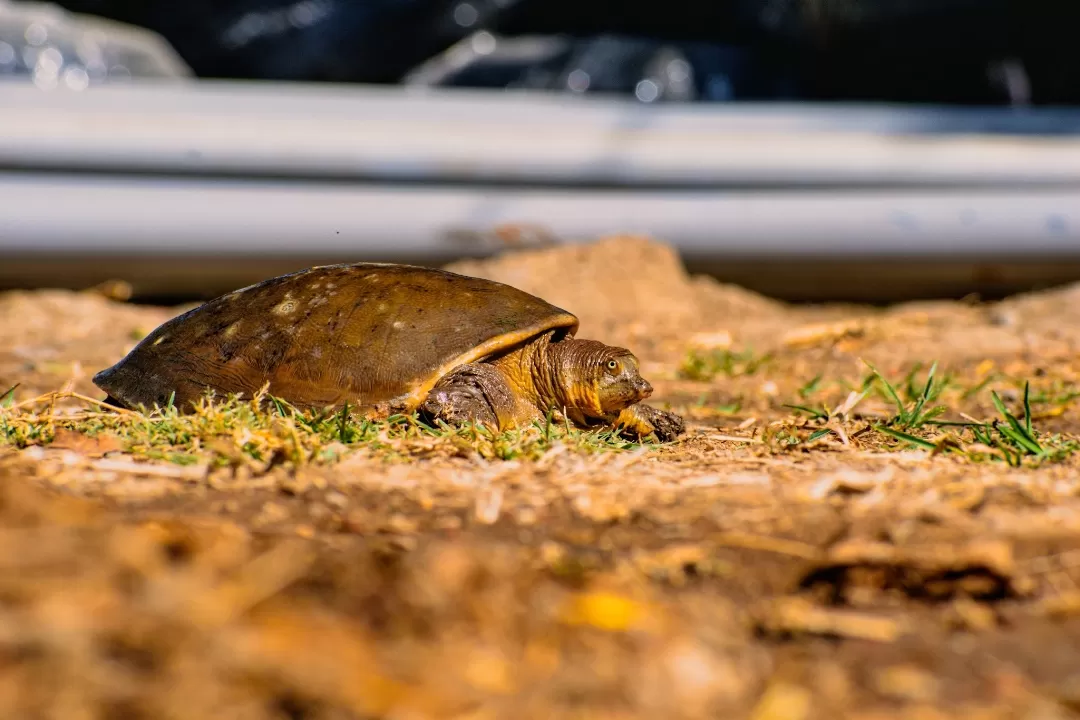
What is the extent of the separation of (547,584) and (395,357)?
1474 mm

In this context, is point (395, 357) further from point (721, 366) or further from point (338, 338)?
point (721, 366)

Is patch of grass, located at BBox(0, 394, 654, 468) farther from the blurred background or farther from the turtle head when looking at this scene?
the blurred background

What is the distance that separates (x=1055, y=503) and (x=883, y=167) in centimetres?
476

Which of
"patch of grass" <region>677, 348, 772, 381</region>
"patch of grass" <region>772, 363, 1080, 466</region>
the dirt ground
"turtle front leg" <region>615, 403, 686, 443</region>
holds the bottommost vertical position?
"patch of grass" <region>677, 348, 772, 381</region>

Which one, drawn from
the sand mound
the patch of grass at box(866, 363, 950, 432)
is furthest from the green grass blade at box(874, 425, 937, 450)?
the sand mound

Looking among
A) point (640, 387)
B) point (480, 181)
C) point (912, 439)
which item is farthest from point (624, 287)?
point (912, 439)

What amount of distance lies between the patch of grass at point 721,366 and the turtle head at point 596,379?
1.16m

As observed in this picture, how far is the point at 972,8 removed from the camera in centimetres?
830

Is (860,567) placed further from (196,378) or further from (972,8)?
(972,8)

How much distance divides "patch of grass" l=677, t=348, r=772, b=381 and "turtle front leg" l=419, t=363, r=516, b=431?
142 centimetres

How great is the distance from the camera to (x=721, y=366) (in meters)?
4.24

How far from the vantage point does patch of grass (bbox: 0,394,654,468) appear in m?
2.19

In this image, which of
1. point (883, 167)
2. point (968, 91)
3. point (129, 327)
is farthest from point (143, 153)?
point (968, 91)

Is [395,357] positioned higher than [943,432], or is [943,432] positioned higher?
[395,357]
